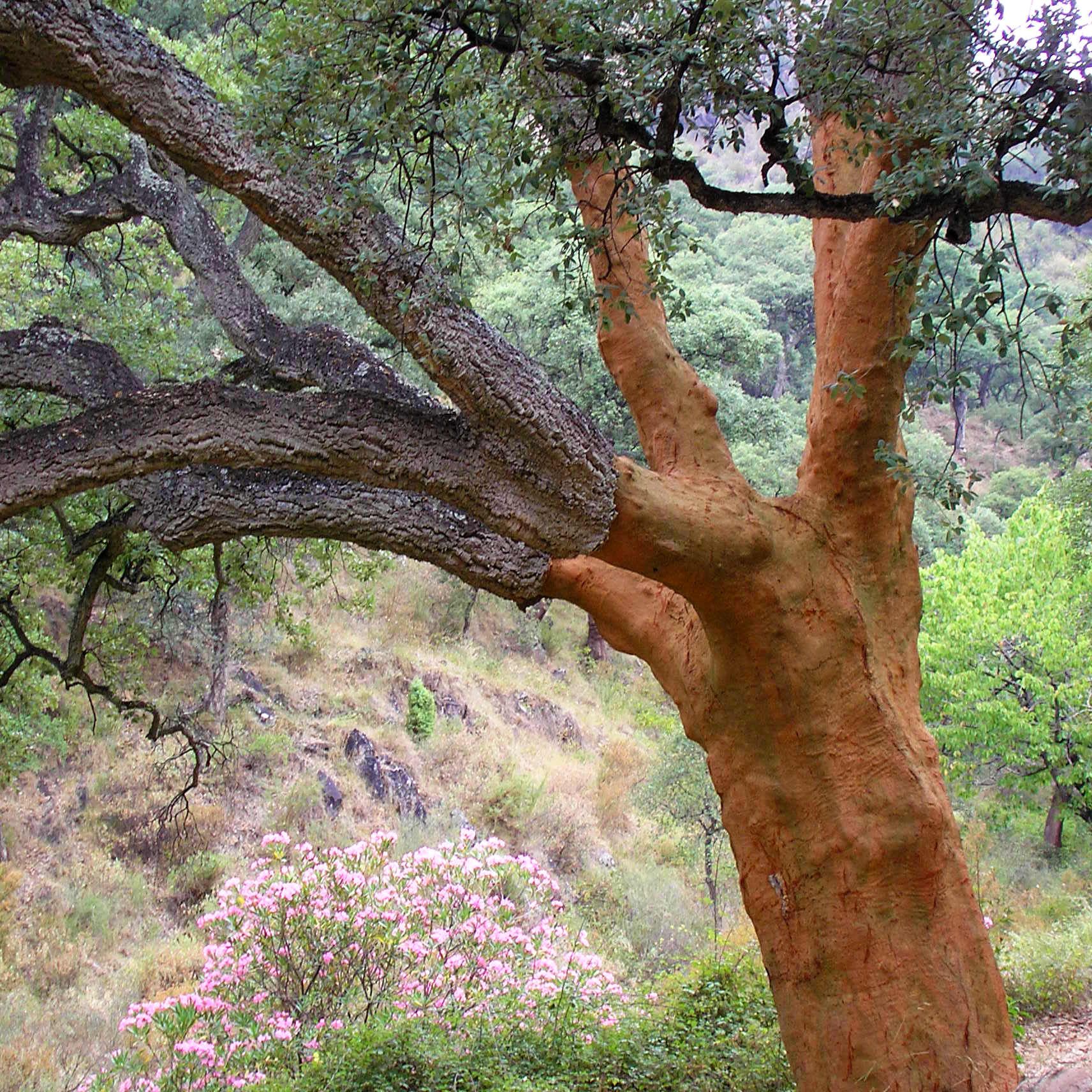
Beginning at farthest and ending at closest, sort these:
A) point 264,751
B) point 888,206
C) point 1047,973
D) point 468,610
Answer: point 468,610 < point 264,751 < point 1047,973 < point 888,206

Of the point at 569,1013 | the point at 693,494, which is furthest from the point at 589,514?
the point at 569,1013

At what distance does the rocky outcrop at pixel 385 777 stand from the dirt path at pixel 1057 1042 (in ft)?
27.2

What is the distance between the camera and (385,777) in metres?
13.0

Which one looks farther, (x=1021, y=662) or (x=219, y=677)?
(x=1021, y=662)

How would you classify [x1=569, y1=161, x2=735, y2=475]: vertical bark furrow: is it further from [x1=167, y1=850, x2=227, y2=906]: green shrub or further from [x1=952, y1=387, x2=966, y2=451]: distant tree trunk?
[x1=167, y1=850, x2=227, y2=906]: green shrub

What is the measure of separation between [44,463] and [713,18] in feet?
8.23

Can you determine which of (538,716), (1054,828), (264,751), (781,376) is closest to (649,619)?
(264,751)

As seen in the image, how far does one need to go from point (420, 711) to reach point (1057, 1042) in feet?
34.0

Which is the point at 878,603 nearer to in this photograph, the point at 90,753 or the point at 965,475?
the point at 965,475

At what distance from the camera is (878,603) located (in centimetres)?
425

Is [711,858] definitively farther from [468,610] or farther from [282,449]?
[282,449]

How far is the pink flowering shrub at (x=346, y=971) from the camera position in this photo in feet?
18.9

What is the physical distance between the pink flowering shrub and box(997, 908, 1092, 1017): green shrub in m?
2.28

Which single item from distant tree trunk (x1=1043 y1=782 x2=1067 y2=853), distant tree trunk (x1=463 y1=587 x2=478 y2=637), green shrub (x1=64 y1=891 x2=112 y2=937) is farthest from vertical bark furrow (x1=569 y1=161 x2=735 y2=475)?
distant tree trunk (x1=1043 y1=782 x2=1067 y2=853)
